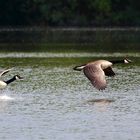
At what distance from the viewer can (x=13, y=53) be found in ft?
161

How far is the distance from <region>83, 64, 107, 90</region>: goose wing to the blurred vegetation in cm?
6939

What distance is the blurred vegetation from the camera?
94250mm

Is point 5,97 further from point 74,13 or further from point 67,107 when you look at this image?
point 74,13

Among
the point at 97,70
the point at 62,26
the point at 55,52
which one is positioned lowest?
the point at 62,26

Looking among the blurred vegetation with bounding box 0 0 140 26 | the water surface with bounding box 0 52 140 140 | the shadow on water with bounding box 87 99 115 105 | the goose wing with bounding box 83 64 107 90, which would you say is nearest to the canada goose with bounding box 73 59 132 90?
the goose wing with bounding box 83 64 107 90

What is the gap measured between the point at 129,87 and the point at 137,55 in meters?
16.2

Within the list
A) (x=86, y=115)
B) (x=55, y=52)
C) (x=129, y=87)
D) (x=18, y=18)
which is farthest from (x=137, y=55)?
(x=18, y=18)

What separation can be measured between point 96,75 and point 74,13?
74.0 m

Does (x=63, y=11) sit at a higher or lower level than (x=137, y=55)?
lower

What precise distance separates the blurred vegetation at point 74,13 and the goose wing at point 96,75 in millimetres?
69394

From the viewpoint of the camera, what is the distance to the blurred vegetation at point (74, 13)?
309 ft

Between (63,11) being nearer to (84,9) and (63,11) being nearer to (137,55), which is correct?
(84,9)

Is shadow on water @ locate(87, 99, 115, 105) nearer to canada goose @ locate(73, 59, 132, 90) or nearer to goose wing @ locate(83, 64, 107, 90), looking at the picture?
canada goose @ locate(73, 59, 132, 90)

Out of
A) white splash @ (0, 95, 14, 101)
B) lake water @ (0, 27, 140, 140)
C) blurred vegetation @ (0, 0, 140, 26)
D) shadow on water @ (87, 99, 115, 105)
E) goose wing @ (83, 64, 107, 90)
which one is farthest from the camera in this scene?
blurred vegetation @ (0, 0, 140, 26)
